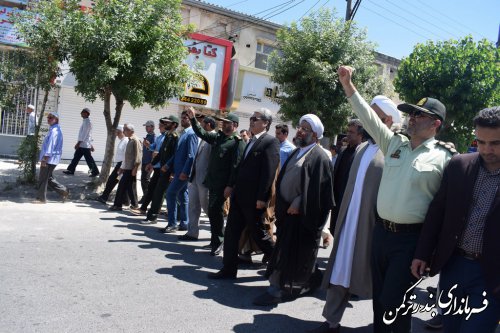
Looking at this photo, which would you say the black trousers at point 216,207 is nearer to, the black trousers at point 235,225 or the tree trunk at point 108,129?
the black trousers at point 235,225

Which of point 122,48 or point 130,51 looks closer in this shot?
point 122,48

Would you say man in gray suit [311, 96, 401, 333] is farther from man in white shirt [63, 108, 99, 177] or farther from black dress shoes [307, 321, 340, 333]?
man in white shirt [63, 108, 99, 177]

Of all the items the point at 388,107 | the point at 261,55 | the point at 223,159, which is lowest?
the point at 223,159

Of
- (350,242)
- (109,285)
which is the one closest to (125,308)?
(109,285)

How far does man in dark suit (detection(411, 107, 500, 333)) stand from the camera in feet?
9.50

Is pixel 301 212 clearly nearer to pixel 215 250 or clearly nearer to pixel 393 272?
pixel 393 272

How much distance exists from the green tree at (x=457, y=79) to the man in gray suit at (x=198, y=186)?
264 inches

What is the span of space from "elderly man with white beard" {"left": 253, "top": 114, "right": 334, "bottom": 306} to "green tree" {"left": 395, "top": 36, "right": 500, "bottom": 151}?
7694 mm

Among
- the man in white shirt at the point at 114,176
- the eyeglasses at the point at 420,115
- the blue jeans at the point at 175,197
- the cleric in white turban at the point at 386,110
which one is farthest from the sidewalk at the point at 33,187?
the eyeglasses at the point at 420,115

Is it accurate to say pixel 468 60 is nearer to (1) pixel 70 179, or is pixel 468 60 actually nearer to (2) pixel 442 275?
(2) pixel 442 275

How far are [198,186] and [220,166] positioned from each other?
1024 millimetres

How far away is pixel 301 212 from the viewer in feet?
15.8

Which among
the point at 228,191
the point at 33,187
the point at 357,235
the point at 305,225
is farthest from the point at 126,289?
the point at 33,187

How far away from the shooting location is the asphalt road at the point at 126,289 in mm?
4203
